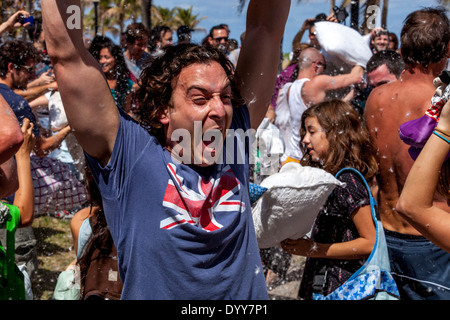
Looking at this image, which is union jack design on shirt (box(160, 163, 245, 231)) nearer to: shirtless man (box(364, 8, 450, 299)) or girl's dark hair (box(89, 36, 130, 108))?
shirtless man (box(364, 8, 450, 299))

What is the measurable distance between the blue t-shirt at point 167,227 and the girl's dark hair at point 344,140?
1223 mm

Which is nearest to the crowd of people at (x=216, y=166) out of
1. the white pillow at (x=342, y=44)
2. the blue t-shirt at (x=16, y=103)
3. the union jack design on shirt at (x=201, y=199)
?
the union jack design on shirt at (x=201, y=199)

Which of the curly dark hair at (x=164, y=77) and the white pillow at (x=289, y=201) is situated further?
the white pillow at (x=289, y=201)

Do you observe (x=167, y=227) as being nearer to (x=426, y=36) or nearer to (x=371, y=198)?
(x=371, y=198)

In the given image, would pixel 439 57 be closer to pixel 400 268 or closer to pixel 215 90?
pixel 400 268

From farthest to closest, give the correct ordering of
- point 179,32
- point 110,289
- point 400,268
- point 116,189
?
point 179,32, point 400,268, point 110,289, point 116,189

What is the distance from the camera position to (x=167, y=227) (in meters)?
1.60

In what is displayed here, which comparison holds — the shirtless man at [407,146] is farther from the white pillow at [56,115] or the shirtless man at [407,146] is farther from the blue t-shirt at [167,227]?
the white pillow at [56,115]

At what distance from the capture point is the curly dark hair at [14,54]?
419 cm

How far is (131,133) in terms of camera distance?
164 centimetres

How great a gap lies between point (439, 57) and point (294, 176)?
1302mm

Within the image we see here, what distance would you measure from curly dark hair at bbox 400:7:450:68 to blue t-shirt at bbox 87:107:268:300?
71.1 inches

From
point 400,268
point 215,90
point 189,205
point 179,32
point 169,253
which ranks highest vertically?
point 179,32
